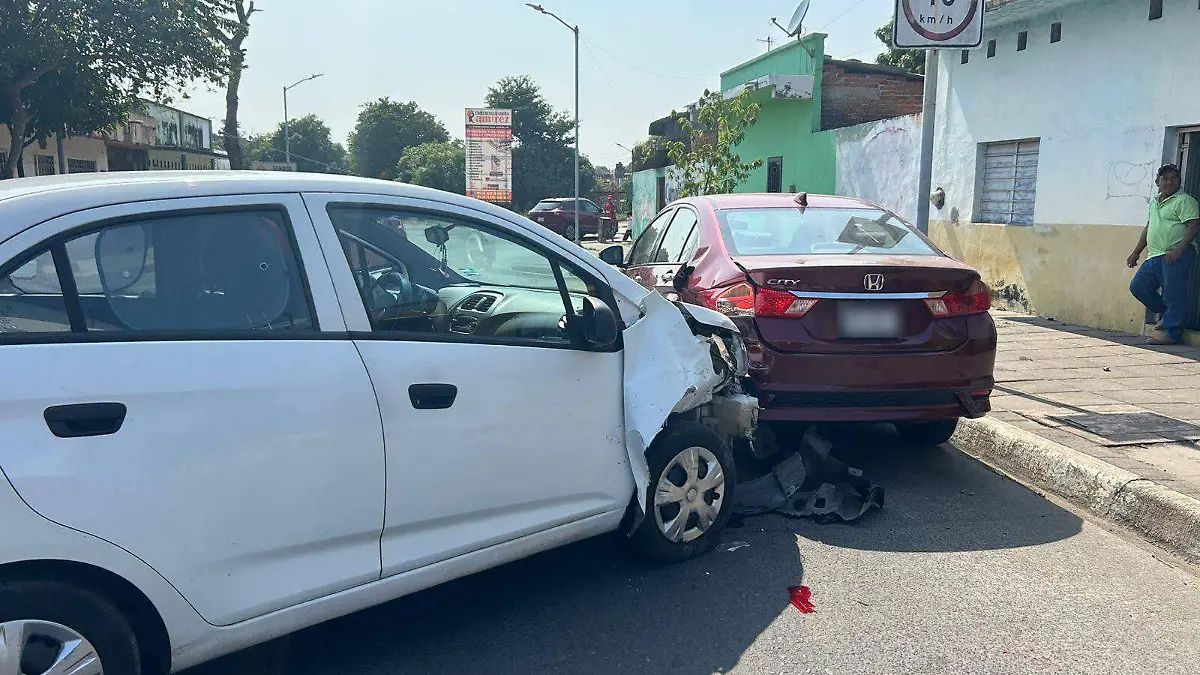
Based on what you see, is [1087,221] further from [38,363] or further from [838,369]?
[38,363]

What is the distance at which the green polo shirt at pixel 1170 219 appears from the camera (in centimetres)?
794

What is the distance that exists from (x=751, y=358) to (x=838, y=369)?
452 millimetres

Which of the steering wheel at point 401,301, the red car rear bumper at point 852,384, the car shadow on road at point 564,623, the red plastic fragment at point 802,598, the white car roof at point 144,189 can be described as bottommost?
the car shadow on road at point 564,623

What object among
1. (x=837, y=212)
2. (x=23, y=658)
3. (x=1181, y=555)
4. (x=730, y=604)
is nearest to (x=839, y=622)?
(x=730, y=604)

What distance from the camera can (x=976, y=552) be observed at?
161 inches

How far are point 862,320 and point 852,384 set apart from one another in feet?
1.12

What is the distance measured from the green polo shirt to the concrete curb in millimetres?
3803

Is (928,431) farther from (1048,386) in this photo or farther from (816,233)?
(1048,386)

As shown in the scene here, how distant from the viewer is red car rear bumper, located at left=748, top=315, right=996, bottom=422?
4.69 meters

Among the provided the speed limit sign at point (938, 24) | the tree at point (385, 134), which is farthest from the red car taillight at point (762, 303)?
the tree at point (385, 134)

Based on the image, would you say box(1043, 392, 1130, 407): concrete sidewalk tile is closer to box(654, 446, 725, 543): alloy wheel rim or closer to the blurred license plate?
the blurred license plate

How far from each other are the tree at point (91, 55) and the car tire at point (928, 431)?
1976 cm

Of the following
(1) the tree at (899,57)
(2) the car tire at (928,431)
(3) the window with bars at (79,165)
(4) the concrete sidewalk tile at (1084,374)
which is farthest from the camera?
(3) the window with bars at (79,165)

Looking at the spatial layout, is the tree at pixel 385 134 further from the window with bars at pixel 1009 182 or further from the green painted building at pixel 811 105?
the window with bars at pixel 1009 182
